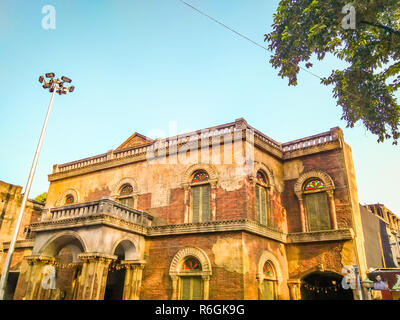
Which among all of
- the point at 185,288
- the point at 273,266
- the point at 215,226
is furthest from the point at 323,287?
the point at 185,288

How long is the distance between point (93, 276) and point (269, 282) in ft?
24.6

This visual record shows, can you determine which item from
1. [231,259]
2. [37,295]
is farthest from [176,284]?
[37,295]

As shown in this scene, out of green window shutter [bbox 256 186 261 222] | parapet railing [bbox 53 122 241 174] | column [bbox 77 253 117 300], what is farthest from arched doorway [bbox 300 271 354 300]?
column [bbox 77 253 117 300]

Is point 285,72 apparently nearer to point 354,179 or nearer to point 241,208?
point 241,208

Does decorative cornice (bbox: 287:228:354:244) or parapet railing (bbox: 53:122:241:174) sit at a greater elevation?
parapet railing (bbox: 53:122:241:174)

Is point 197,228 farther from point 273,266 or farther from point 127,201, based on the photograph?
point 127,201

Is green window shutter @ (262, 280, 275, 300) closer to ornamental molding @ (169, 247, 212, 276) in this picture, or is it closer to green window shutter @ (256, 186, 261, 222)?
ornamental molding @ (169, 247, 212, 276)

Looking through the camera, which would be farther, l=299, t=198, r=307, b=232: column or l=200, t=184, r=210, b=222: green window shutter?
l=299, t=198, r=307, b=232: column

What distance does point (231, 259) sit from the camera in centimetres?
1320

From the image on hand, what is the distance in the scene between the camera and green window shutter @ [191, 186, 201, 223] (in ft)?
50.4

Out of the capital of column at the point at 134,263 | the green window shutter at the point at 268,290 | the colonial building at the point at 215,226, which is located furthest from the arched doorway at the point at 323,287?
the capital of column at the point at 134,263

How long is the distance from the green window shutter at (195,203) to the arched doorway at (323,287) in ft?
19.5

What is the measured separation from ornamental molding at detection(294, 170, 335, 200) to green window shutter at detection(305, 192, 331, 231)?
444 millimetres
